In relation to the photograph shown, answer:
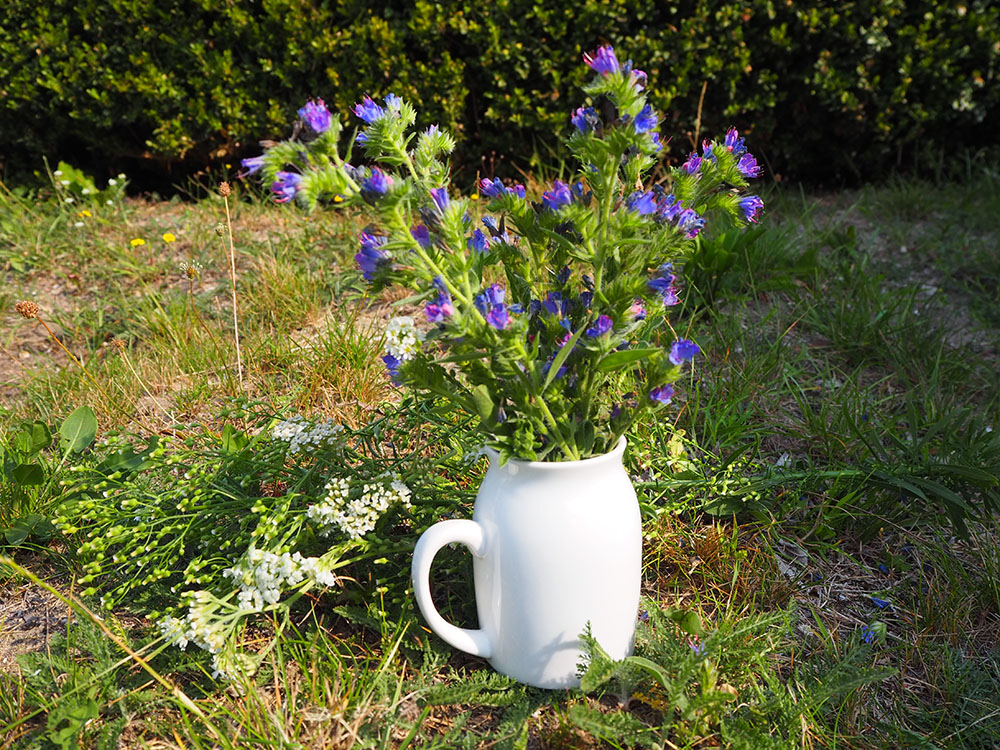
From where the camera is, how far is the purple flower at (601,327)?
1157 mm

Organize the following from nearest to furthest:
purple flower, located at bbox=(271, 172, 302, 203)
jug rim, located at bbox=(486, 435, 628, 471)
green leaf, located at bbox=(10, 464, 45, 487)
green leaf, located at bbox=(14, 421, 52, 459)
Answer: purple flower, located at bbox=(271, 172, 302, 203), jug rim, located at bbox=(486, 435, 628, 471), green leaf, located at bbox=(10, 464, 45, 487), green leaf, located at bbox=(14, 421, 52, 459)

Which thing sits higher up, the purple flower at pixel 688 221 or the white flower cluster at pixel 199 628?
the purple flower at pixel 688 221

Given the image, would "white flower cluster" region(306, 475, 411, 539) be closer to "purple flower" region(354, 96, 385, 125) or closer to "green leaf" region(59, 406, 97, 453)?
"purple flower" region(354, 96, 385, 125)

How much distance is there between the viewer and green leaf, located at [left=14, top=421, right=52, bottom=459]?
1827mm

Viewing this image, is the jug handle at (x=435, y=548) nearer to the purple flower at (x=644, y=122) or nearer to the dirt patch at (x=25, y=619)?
the purple flower at (x=644, y=122)

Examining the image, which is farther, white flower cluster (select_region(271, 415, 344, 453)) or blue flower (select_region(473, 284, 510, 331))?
white flower cluster (select_region(271, 415, 344, 453))

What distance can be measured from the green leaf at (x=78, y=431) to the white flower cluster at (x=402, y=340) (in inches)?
38.8

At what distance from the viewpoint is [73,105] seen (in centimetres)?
362

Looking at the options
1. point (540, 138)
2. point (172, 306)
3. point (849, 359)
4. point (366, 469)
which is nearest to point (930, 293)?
point (849, 359)

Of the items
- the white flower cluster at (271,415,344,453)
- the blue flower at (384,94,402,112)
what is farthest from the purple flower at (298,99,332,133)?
the white flower cluster at (271,415,344,453)

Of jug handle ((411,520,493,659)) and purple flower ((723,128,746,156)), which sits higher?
purple flower ((723,128,746,156))

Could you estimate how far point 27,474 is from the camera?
1.73 meters

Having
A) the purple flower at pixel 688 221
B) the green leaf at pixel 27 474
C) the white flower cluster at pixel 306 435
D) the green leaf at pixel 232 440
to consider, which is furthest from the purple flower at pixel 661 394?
the green leaf at pixel 27 474

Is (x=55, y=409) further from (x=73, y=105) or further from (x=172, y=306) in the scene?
(x=73, y=105)
